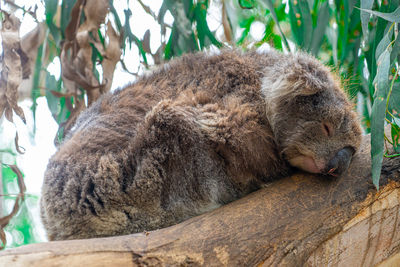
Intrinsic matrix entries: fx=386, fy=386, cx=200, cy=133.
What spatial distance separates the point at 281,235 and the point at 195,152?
Answer: 24.6 inches

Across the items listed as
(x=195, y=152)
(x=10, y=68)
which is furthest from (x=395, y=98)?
(x=10, y=68)

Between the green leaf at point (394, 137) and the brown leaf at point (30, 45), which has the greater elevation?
the brown leaf at point (30, 45)

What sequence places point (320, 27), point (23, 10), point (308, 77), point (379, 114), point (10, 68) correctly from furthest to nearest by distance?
point (23, 10) < point (320, 27) < point (10, 68) < point (308, 77) < point (379, 114)

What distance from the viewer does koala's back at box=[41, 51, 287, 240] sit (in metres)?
2.02

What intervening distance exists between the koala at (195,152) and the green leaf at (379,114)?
0.31 metres

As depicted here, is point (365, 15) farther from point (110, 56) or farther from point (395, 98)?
point (110, 56)

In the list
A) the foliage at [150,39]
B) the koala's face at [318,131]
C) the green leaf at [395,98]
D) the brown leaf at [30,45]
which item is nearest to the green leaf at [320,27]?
the foliage at [150,39]

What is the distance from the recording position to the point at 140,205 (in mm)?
2051

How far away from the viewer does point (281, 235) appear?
169 centimetres

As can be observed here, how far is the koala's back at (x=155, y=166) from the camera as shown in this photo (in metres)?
2.02

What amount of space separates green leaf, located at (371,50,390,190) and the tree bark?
250mm

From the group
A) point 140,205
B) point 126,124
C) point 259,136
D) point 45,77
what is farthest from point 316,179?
point 45,77

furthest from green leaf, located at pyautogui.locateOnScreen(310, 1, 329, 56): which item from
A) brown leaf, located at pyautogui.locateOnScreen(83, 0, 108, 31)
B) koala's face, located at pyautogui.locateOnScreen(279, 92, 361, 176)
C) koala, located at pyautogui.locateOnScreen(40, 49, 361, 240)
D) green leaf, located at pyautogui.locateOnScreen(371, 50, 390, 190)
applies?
brown leaf, located at pyautogui.locateOnScreen(83, 0, 108, 31)

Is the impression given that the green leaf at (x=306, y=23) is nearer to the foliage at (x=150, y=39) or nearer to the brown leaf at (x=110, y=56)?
the foliage at (x=150, y=39)
